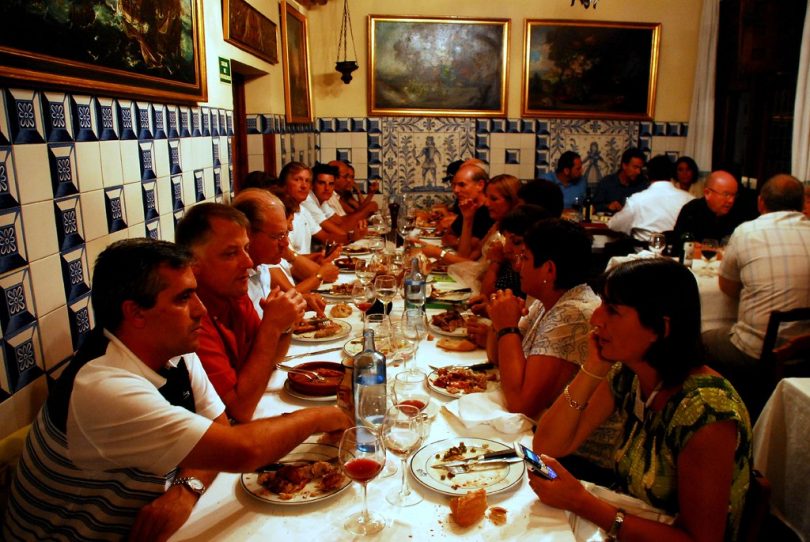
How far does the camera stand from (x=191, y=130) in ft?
11.4

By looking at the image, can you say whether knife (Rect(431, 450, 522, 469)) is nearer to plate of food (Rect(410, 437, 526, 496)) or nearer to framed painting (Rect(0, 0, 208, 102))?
plate of food (Rect(410, 437, 526, 496))

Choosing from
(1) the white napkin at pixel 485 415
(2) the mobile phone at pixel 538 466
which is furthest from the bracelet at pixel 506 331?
(2) the mobile phone at pixel 538 466

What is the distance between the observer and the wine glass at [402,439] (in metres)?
1.52

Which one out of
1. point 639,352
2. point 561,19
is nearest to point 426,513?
point 639,352

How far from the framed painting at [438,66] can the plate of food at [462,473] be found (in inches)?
256

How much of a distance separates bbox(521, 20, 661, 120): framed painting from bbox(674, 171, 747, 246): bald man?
8.23ft

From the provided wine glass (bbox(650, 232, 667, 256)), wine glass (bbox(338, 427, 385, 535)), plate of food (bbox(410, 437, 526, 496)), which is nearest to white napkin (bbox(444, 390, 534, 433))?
plate of food (bbox(410, 437, 526, 496))

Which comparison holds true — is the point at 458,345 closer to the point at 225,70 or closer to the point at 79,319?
the point at 79,319

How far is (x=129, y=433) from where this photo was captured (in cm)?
142

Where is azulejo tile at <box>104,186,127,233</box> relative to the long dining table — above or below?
above

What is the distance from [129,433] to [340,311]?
1.66 metres

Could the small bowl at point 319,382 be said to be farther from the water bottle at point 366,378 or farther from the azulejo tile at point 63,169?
the azulejo tile at point 63,169

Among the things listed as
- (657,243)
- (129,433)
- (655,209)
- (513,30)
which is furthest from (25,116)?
(513,30)

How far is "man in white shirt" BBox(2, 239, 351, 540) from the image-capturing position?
1.43 meters
